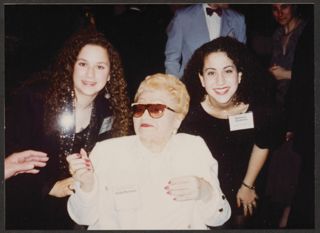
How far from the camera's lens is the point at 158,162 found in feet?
8.72

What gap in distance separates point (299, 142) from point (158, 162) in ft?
3.28

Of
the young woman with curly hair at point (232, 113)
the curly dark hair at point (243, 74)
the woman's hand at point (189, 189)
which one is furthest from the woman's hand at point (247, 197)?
the curly dark hair at point (243, 74)

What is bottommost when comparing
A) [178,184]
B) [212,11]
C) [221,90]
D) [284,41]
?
[178,184]

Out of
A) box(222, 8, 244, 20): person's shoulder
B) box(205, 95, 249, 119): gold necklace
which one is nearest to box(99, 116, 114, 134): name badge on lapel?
box(205, 95, 249, 119): gold necklace

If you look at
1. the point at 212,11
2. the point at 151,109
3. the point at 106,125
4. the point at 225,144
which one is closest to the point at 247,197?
the point at 225,144

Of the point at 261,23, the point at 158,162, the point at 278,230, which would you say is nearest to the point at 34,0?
the point at 158,162

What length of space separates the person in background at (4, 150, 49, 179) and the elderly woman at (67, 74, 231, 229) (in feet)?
0.70

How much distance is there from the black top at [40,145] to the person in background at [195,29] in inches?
22.4

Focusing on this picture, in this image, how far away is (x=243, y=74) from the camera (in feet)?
8.77

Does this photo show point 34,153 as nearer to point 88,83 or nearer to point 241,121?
point 88,83

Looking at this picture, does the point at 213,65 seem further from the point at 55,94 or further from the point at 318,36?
the point at 55,94

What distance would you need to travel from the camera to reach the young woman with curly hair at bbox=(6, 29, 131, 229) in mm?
2666

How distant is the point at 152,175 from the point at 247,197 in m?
0.67

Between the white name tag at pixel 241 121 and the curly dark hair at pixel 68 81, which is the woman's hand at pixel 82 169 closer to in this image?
the curly dark hair at pixel 68 81
